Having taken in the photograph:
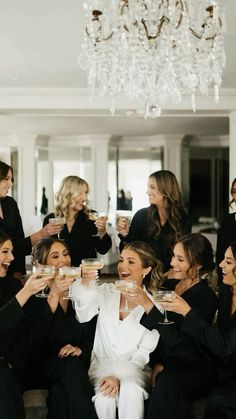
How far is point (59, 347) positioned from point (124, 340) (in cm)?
38

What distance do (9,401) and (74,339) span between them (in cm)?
54

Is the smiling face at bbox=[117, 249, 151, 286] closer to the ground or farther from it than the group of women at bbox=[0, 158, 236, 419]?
farther from it

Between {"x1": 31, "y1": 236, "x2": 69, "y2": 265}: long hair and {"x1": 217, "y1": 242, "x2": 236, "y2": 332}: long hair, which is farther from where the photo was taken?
{"x1": 31, "y1": 236, "x2": 69, "y2": 265}: long hair

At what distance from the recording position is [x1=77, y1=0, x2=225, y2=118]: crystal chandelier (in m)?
3.40

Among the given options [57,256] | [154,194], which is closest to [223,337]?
[57,256]

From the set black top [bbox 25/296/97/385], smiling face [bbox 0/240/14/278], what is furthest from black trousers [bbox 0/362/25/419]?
smiling face [bbox 0/240/14/278]

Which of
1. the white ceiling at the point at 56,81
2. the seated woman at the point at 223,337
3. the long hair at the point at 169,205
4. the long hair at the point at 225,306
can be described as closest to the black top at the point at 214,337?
the seated woman at the point at 223,337

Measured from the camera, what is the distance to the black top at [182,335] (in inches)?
111

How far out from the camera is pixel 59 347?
9.92 feet

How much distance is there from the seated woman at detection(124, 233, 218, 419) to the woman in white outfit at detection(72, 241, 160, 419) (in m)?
0.07

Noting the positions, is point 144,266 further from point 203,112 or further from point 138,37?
point 203,112

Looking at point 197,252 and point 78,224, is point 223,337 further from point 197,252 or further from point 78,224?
point 78,224

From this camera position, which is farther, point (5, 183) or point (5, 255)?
point (5, 183)

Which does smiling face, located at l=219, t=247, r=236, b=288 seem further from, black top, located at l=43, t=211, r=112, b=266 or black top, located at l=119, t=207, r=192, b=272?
black top, located at l=43, t=211, r=112, b=266
